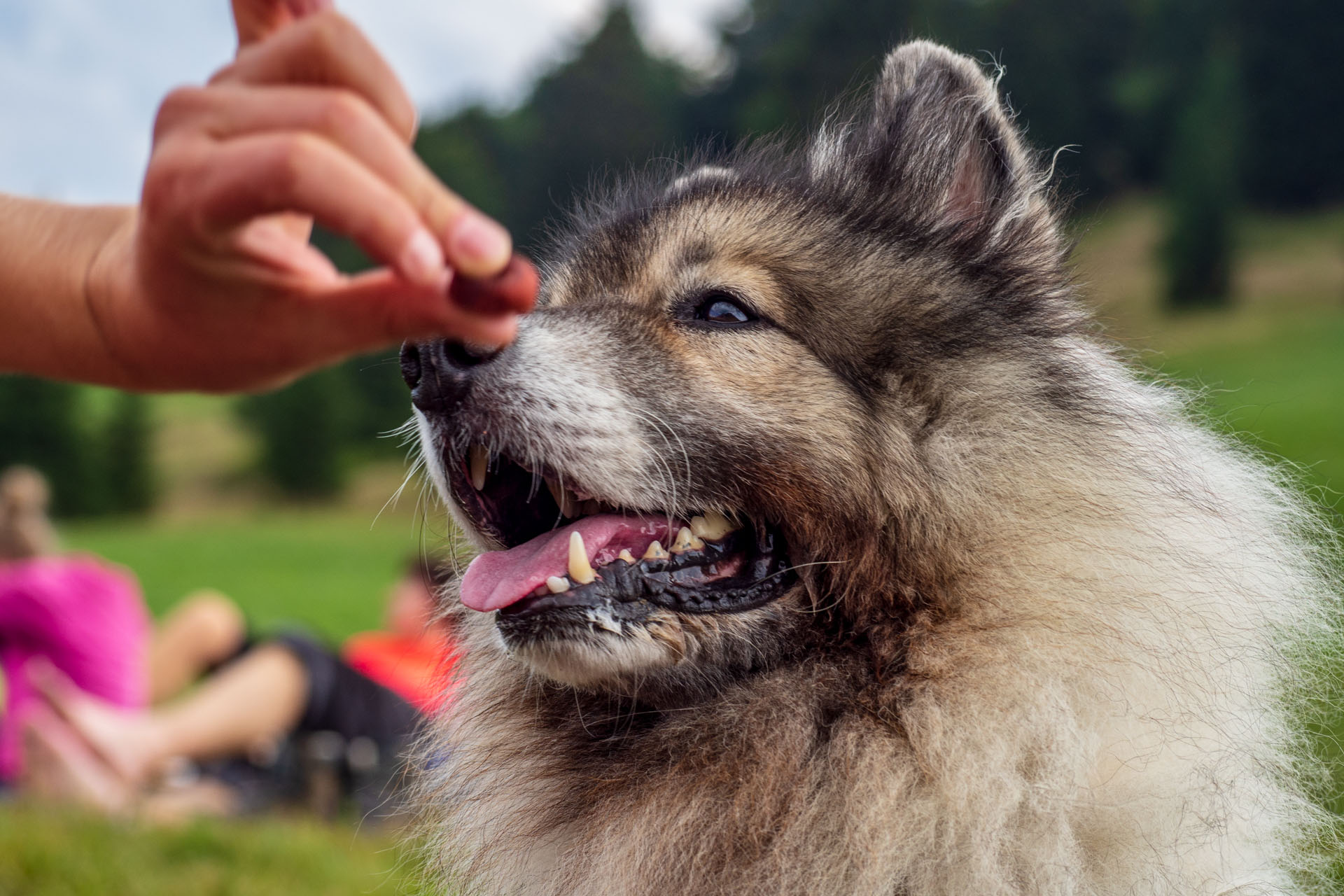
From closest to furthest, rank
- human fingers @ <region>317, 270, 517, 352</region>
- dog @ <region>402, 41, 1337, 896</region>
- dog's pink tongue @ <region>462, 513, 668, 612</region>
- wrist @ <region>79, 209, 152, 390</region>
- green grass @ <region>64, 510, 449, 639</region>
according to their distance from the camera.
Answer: human fingers @ <region>317, 270, 517, 352</region> → wrist @ <region>79, 209, 152, 390</region> → dog @ <region>402, 41, 1337, 896</region> → dog's pink tongue @ <region>462, 513, 668, 612</region> → green grass @ <region>64, 510, 449, 639</region>

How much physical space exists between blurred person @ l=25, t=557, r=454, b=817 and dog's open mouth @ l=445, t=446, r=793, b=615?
151 inches

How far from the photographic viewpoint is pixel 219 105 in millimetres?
1271

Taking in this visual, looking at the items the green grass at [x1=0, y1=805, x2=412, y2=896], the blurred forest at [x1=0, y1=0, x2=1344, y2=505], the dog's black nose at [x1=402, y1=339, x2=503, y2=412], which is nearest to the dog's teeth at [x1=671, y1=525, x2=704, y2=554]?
the dog's black nose at [x1=402, y1=339, x2=503, y2=412]

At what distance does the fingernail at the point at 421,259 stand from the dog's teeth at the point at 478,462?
4.68 feet

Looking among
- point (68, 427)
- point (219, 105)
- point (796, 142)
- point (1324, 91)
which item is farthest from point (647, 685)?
point (1324, 91)

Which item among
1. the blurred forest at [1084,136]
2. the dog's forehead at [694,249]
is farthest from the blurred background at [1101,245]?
the dog's forehead at [694,249]

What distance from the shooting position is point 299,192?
3.95ft

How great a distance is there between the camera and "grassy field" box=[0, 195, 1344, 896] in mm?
4480

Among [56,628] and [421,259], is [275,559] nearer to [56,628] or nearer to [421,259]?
[56,628]

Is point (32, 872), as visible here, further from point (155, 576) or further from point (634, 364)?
point (155, 576)

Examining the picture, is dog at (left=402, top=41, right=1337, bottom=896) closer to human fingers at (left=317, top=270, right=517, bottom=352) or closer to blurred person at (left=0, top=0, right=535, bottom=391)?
blurred person at (left=0, top=0, right=535, bottom=391)

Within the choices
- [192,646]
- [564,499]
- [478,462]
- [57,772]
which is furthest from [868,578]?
[192,646]

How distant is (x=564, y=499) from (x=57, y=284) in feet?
4.45

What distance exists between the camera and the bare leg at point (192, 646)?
820 centimetres
